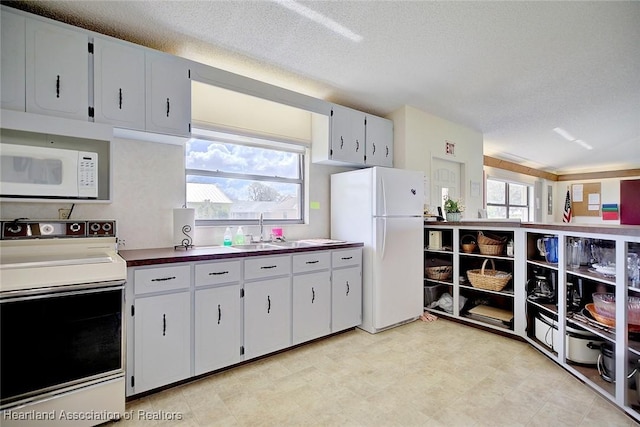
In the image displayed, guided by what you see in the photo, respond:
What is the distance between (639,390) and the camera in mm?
1832

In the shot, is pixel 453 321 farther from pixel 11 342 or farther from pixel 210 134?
pixel 11 342

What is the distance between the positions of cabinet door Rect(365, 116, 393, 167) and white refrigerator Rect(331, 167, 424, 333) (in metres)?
0.52

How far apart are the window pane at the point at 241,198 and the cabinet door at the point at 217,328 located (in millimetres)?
947

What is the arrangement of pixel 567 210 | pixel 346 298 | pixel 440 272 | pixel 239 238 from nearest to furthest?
pixel 239 238
pixel 346 298
pixel 440 272
pixel 567 210

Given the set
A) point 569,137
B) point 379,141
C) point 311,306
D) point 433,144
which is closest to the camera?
point 311,306

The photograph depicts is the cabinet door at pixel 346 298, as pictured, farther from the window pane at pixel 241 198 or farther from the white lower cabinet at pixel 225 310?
A: the window pane at pixel 241 198

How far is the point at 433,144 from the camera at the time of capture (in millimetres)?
4234

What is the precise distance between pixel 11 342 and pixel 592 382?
3.52 meters

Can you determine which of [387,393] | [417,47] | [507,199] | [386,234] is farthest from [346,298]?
[507,199]

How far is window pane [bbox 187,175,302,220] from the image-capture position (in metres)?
2.94

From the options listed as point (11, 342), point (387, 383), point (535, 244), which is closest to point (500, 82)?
point (535, 244)

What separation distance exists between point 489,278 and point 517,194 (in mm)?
5617

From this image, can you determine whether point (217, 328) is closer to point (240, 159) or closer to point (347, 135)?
point (240, 159)

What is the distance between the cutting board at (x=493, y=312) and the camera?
3.17 meters
